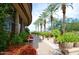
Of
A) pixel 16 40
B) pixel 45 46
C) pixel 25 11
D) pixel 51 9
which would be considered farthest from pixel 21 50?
pixel 51 9

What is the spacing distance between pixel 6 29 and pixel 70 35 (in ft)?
1.82

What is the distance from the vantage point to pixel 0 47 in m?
2.96

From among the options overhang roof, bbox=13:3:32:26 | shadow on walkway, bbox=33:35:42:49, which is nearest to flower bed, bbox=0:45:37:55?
shadow on walkway, bbox=33:35:42:49

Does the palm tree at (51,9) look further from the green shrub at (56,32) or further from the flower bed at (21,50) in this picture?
the flower bed at (21,50)

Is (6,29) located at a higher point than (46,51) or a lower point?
higher

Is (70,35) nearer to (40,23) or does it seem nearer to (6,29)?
(40,23)

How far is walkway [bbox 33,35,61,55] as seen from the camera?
297 cm

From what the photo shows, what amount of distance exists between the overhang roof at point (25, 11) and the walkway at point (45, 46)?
17 cm

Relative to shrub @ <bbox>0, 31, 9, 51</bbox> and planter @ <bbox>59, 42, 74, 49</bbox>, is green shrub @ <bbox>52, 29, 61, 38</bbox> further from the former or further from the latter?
shrub @ <bbox>0, 31, 9, 51</bbox>

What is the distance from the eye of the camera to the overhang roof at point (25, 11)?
2.93 m

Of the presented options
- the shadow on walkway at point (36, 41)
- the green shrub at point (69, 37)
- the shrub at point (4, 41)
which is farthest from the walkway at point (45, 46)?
the shrub at point (4, 41)

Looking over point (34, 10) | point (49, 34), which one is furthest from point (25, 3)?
point (49, 34)

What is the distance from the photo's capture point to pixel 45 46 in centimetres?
299

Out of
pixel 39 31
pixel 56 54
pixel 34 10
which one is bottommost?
pixel 56 54
